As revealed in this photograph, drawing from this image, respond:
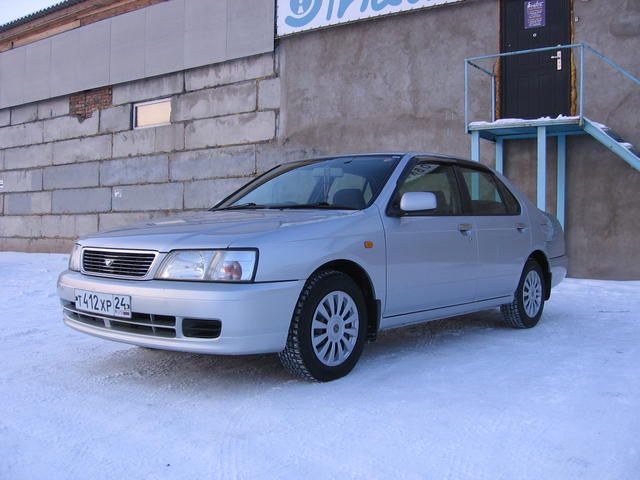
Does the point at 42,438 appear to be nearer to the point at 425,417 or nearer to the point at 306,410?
the point at 306,410

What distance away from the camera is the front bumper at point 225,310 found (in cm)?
340

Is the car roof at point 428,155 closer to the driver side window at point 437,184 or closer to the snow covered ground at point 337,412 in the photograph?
the driver side window at point 437,184

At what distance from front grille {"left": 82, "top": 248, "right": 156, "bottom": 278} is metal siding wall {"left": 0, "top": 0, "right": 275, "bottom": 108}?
8635 mm

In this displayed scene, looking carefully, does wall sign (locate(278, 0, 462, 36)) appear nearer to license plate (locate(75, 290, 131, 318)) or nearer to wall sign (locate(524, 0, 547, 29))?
wall sign (locate(524, 0, 547, 29))

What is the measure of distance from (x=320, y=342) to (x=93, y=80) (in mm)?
12797

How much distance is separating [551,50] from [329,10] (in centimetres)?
376

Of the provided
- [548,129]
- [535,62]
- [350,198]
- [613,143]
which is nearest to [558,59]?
[535,62]

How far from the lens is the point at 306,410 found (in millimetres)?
3330

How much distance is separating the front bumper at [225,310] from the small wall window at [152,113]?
10.5m

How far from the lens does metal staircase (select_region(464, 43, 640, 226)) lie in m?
8.19

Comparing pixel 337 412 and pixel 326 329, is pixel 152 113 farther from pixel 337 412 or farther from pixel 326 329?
pixel 337 412

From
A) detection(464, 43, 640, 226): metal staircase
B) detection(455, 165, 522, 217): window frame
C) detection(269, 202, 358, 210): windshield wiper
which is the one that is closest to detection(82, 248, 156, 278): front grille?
detection(269, 202, 358, 210): windshield wiper

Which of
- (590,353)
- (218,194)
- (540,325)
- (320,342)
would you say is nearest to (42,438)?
(320,342)

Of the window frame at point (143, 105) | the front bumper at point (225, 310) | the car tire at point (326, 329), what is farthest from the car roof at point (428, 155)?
the window frame at point (143, 105)
